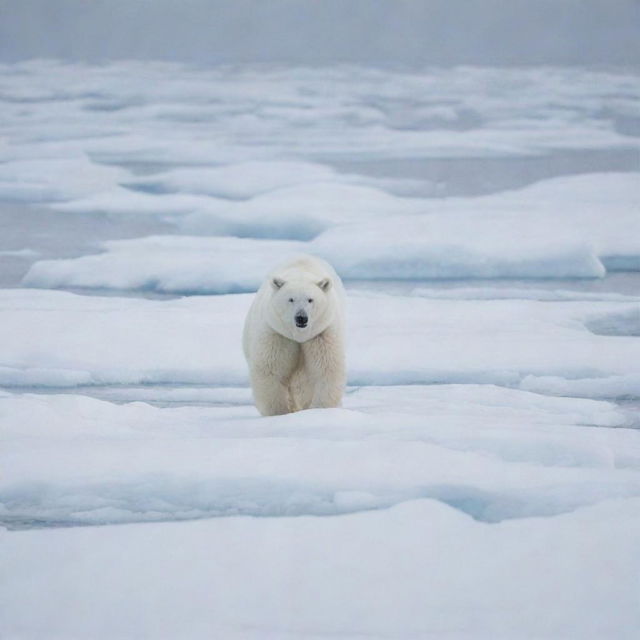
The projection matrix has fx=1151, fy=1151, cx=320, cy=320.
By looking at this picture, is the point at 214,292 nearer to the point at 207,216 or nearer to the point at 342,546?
the point at 207,216

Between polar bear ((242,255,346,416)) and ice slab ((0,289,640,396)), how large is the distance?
2.40 ft

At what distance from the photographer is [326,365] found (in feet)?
11.5

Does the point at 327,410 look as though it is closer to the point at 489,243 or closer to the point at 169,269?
the point at 169,269

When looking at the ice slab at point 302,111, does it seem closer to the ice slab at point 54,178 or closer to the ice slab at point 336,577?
the ice slab at point 54,178

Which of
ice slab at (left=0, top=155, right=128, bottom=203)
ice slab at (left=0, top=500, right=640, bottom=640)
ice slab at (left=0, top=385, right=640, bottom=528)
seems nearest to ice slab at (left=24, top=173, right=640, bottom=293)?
ice slab at (left=0, top=155, right=128, bottom=203)

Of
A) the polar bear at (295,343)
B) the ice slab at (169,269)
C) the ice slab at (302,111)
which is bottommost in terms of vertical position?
the polar bear at (295,343)

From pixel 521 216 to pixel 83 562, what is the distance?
18.1 ft

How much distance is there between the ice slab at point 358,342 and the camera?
4.28m

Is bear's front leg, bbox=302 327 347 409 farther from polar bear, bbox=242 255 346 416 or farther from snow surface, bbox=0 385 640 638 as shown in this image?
snow surface, bbox=0 385 640 638

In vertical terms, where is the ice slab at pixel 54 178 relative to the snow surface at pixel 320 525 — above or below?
above

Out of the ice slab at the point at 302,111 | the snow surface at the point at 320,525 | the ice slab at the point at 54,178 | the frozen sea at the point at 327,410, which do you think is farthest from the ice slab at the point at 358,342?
the ice slab at the point at 302,111

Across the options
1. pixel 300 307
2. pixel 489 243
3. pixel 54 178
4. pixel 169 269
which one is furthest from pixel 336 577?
pixel 54 178

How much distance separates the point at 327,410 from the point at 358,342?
1.35 m

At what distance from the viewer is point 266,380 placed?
3.53 m
